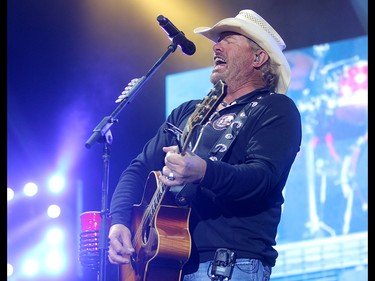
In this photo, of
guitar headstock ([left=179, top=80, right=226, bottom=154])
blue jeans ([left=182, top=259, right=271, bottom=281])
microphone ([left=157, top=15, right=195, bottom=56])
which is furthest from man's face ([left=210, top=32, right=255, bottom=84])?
blue jeans ([left=182, top=259, right=271, bottom=281])

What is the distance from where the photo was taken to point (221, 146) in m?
2.62

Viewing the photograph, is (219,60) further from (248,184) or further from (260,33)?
(248,184)

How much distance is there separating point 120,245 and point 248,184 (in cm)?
74

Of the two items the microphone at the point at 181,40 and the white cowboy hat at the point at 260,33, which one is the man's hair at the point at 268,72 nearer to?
the white cowboy hat at the point at 260,33

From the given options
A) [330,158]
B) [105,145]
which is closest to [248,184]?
[105,145]

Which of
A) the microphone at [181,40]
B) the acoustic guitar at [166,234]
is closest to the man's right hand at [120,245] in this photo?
the acoustic guitar at [166,234]

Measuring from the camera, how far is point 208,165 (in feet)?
7.62

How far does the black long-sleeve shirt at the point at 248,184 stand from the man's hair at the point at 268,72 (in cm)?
36

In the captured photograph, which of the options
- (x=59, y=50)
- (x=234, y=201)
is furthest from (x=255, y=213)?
(x=59, y=50)

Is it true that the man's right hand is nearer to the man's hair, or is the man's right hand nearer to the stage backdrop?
the man's hair

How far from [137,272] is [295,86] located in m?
2.48

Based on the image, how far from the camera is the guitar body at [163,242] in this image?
2.54 m

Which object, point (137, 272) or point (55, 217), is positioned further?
point (55, 217)
